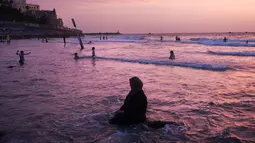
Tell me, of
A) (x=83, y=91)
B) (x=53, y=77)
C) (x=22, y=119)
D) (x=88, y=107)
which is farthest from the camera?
(x=53, y=77)

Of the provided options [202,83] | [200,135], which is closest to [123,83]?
Result: [202,83]

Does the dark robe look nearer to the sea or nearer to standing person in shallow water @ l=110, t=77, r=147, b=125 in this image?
standing person in shallow water @ l=110, t=77, r=147, b=125

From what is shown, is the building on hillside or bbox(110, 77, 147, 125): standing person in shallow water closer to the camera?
bbox(110, 77, 147, 125): standing person in shallow water

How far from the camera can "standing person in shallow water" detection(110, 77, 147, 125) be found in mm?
5488

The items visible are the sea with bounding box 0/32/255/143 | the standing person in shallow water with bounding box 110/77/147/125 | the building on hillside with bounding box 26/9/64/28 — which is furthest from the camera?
the building on hillside with bounding box 26/9/64/28

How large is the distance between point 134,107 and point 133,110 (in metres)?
0.11

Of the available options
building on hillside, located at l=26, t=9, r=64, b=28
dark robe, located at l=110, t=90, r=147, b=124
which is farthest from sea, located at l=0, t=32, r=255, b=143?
building on hillside, located at l=26, t=9, r=64, b=28

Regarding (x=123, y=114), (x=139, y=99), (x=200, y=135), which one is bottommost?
(x=200, y=135)

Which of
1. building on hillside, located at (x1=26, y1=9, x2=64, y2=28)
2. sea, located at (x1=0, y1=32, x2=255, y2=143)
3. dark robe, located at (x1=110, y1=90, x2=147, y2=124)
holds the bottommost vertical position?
sea, located at (x1=0, y1=32, x2=255, y2=143)

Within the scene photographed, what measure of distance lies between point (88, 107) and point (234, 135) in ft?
14.1

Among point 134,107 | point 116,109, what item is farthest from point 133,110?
point 116,109

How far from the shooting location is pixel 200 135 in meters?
5.40

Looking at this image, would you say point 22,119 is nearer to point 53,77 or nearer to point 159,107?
point 159,107

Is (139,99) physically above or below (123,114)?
above
